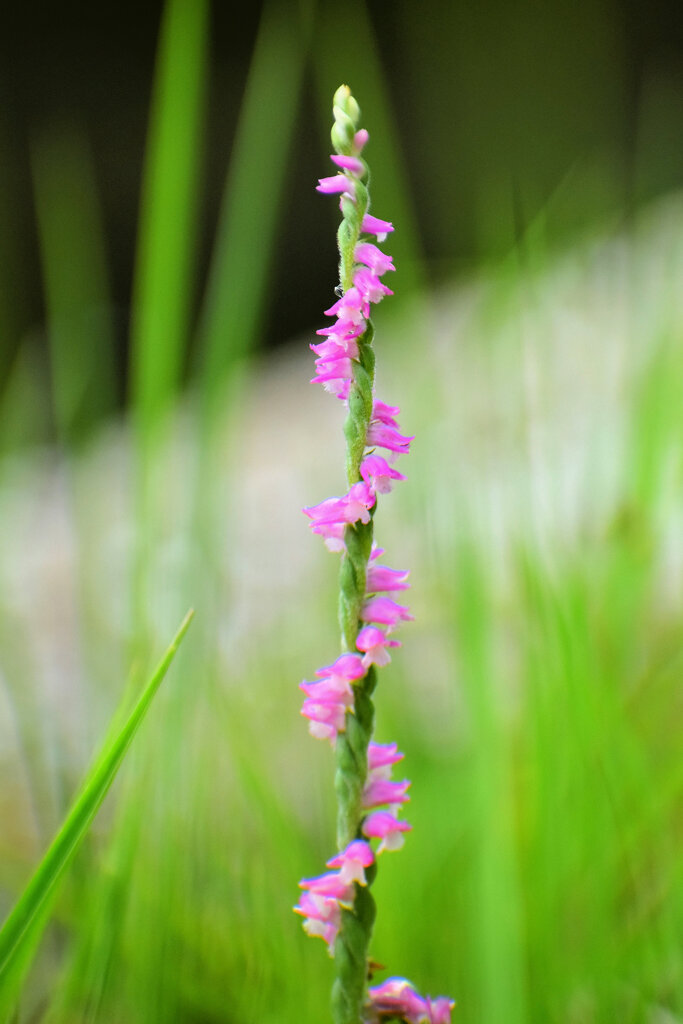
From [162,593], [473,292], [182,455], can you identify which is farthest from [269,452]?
[162,593]

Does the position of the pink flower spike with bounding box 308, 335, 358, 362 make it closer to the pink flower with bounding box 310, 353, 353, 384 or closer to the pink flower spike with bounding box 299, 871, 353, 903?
the pink flower with bounding box 310, 353, 353, 384

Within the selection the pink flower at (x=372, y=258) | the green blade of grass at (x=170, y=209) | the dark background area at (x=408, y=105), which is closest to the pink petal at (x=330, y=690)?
the pink flower at (x=372, y=258)

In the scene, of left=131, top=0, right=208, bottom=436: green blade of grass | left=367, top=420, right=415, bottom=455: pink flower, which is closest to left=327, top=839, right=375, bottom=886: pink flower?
left=367, top=420, right=415, bottom=455: pink flower

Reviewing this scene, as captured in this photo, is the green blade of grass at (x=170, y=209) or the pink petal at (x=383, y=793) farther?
the green blade of grass at (x=170, y=209)

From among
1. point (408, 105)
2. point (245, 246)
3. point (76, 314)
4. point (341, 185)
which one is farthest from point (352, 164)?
point (408, 105)

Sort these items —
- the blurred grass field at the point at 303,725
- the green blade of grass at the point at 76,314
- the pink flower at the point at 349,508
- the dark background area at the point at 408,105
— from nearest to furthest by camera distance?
the pink flower at the point at 349,508 → the blurred grass field at the point at 303,725 → the green blade of grass at the point at 76,314 → the dark background area at the point at 408,105

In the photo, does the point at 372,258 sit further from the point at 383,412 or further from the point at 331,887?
the point at 331,887

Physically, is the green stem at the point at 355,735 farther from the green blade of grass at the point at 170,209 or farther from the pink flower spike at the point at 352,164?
the green blade of grass at the point at 170,209

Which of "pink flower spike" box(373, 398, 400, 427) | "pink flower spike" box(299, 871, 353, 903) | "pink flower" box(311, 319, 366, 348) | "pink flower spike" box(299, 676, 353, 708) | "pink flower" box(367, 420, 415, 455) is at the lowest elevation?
"pink flower spike" box(299, 871, 353, 903)
